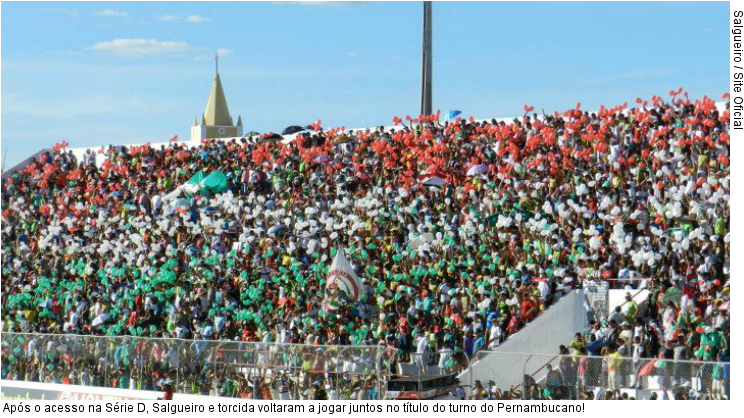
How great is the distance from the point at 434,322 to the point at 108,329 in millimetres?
8375

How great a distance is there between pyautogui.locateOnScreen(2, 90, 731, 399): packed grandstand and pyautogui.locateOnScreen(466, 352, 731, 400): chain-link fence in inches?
1.3

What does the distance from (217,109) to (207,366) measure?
62322mm

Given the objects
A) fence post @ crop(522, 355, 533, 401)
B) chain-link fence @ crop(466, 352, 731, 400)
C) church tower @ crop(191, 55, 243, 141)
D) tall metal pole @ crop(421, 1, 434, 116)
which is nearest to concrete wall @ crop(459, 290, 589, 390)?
chain-link fence @ crop(466, 352, 731, 400)

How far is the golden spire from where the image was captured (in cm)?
7750

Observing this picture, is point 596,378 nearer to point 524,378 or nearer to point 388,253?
point 524,378

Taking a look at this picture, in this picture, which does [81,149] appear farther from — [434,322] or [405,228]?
[434,322]

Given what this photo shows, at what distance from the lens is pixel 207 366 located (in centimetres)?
1689

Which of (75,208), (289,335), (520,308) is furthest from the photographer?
(75,208)

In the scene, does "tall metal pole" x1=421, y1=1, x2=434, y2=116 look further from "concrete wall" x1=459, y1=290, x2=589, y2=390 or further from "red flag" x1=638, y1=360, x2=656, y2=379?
"red flag" x1=638, y1=360, x2=656, y2=379

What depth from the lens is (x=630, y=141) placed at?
1898cm

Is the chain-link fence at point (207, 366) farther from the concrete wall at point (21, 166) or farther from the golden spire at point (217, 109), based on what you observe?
the golden spire at point (217, 109)

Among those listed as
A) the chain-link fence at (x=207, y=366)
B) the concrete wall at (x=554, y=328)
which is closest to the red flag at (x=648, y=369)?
the chain-link fence at (x=207, y=366)

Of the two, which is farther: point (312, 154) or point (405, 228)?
point (312, 154)
